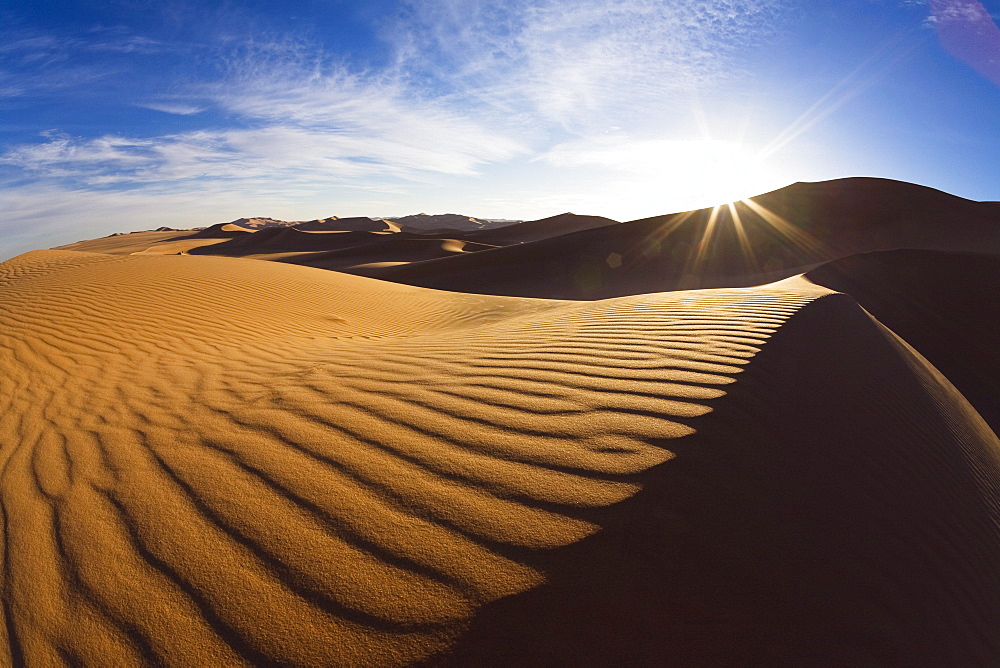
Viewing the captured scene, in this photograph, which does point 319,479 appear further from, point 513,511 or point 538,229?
point 538,229

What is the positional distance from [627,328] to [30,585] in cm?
343

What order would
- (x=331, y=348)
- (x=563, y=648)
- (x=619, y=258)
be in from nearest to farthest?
(x=563, y=648) < (x=331, y=348) < (x=619, y=258)

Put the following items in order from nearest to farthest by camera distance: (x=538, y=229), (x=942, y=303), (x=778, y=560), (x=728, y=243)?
(x=778, y=560), (x=942, y=303), (x=728, y=243), (x=538, y=229)

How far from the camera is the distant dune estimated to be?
1201 mm

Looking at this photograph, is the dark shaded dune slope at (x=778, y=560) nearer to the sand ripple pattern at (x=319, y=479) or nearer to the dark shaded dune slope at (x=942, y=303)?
the sand ripple pattern at (x=319, y=479)

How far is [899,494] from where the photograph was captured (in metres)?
2.01

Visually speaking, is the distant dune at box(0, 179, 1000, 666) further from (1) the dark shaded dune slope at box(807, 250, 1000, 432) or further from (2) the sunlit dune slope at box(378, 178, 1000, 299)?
(2) the sunlit dune slope at box(378, 178, 1000, 299)

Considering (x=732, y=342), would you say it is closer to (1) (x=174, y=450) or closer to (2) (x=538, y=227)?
(1) (x=174, y=450)

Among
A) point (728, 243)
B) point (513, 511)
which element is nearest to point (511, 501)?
point (513, 511)

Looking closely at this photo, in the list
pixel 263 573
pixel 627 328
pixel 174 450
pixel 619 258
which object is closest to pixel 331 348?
pixel 174 450

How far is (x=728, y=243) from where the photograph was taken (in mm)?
19016

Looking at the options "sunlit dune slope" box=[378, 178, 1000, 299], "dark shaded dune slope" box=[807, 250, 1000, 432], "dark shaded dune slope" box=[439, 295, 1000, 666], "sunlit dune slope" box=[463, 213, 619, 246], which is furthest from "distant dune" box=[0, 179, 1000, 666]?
"sunlit dune slope" box=[463, 213, 619, 246]

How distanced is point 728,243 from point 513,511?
800 inches

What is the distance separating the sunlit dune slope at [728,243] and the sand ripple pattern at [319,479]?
44.8 feet
